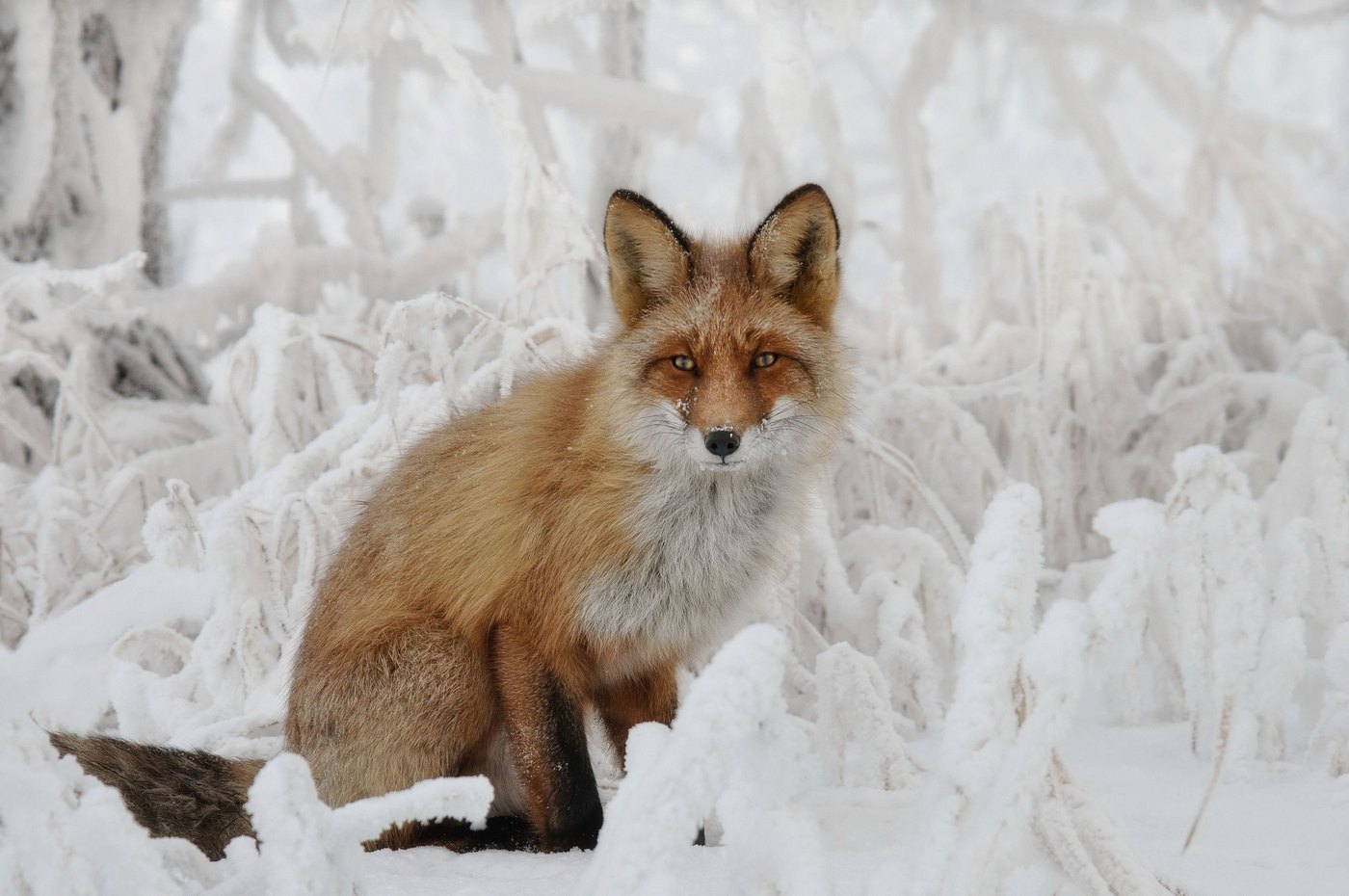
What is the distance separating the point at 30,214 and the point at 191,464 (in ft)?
5.17

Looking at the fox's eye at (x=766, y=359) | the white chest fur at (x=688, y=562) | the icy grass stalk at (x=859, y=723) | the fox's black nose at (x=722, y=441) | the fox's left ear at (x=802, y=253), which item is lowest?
the icy grass stalk at (x=859, y=723)

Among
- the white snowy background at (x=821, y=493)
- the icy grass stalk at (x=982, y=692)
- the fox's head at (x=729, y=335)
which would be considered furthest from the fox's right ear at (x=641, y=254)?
the icy grass stalk at (x=982, y=692)

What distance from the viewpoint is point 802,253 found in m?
3.04

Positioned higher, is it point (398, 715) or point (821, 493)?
point (821, 493)

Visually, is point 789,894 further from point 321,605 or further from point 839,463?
point 839,463

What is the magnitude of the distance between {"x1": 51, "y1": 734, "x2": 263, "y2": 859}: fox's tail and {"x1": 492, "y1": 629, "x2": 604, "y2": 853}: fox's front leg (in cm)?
65

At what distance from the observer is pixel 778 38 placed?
409 centimetres

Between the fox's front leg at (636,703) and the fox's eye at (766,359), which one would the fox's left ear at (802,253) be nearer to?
the fox's eye at (766,359)

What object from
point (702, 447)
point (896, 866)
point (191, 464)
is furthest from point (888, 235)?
point (896, 866)

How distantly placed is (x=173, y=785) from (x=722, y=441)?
1.49m

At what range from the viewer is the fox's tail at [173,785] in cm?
249

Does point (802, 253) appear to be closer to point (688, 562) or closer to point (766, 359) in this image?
point (766, 359)

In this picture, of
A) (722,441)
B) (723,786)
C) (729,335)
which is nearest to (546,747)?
(722,441)

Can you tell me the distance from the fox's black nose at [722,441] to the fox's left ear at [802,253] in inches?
21.7
